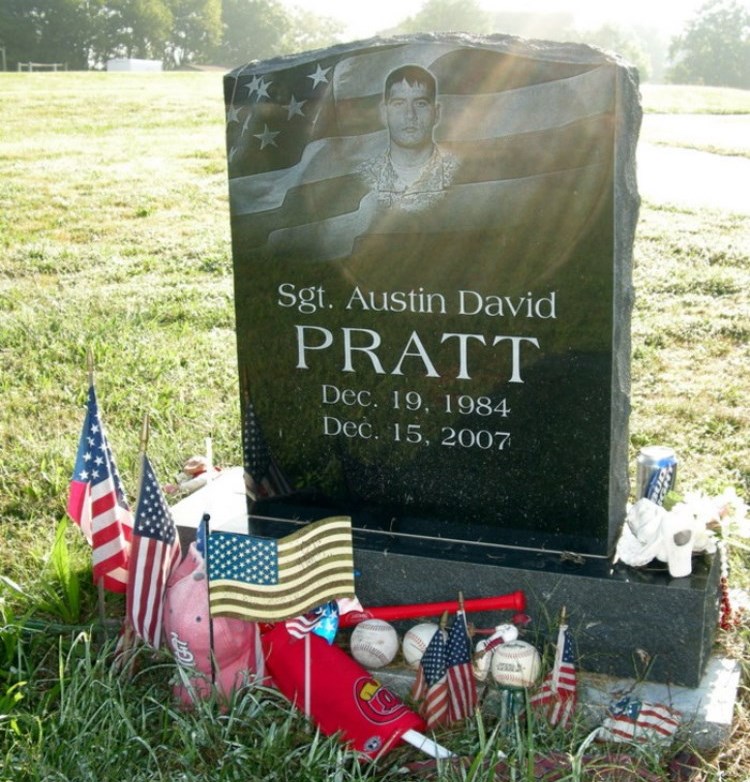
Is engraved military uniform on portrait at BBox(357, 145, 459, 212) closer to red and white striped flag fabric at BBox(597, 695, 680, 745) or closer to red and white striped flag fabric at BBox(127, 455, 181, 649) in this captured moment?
red and white striped flag fabric at BBox(127, 455, 181, 649)

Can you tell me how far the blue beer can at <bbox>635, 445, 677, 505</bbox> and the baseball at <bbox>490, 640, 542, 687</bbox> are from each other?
0.84 meters

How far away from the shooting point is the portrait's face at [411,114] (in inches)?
162

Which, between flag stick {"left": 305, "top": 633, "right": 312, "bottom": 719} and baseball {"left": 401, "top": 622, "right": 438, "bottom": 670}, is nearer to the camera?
flag stick {"left": 305, "top": 633, "right": 312, "bottom": 719}

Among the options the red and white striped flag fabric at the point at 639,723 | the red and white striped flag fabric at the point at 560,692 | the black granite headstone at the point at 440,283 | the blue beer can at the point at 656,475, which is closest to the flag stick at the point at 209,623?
the black granite headstone at the point at 440,283

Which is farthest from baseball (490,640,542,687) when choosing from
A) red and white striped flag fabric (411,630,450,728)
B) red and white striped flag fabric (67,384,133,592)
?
red and white striped flag fabric (67,384,133,592)

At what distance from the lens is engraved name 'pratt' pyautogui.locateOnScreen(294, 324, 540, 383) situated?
4.29m

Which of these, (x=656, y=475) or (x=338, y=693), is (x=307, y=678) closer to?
(x=338, y=693)

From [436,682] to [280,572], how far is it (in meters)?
0.64

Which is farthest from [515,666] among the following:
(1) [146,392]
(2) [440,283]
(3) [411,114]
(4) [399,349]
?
(1) [146,392]

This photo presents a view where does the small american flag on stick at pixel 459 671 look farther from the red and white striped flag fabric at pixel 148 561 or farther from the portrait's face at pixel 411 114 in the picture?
the portrait's face at pixel 411 114

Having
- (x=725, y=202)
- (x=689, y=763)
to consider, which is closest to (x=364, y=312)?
(x=689, y=763)

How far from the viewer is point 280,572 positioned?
3729 millimetres

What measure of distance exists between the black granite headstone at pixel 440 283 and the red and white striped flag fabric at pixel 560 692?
24.2 inches

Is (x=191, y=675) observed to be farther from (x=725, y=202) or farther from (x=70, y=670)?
(x=725, y=202)
